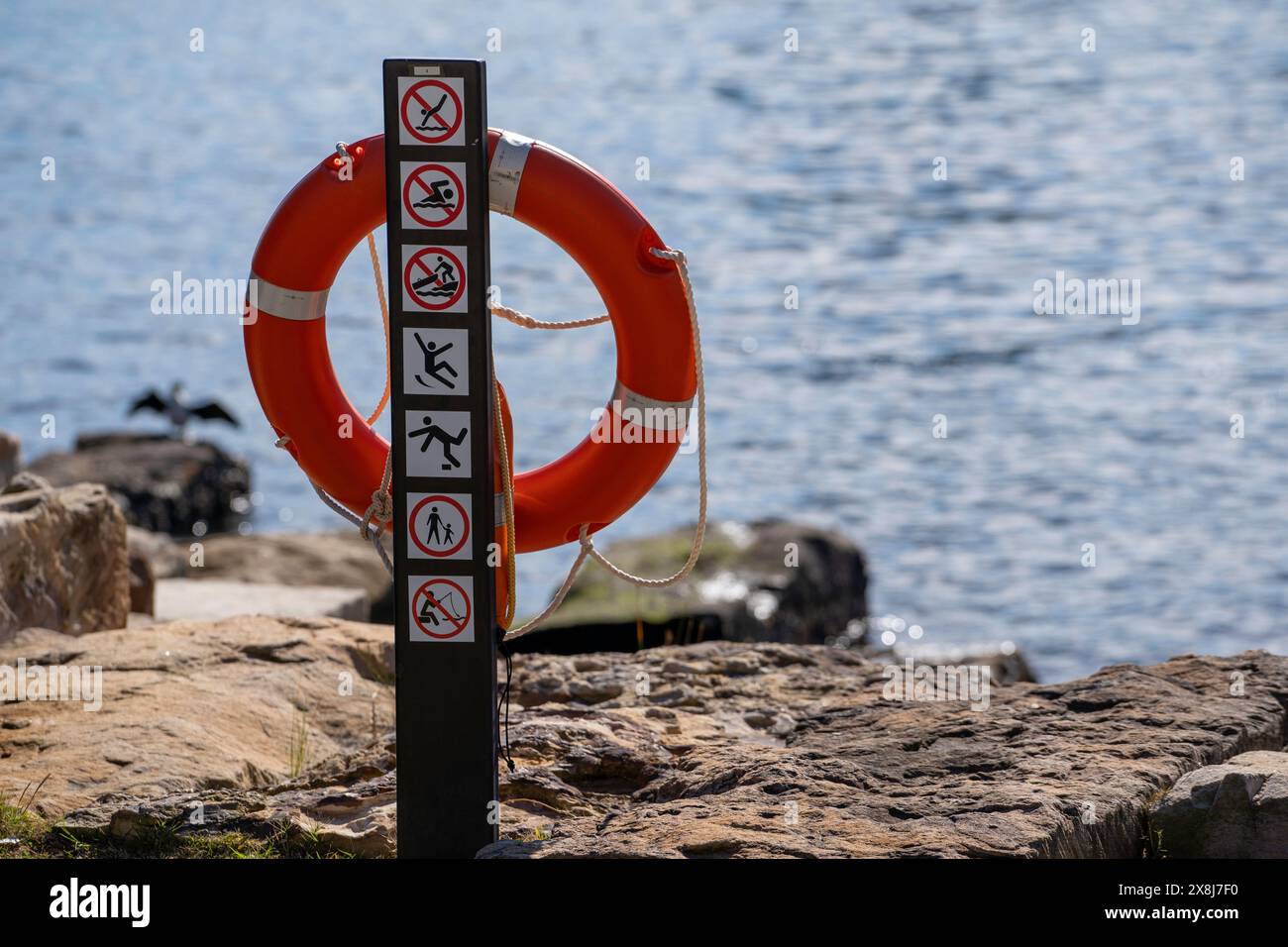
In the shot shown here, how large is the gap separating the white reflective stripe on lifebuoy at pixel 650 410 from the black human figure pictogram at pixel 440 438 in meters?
0.45

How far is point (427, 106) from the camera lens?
117 inches

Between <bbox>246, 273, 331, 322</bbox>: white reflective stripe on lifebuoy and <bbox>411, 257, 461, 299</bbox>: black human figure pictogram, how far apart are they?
1.38ft

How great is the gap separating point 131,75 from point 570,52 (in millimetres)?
7839

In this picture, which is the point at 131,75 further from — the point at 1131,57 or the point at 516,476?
the point at 516,476

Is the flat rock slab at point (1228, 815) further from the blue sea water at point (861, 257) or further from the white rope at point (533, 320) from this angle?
the blue sea water at point (861, 257)

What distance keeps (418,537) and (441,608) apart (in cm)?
13

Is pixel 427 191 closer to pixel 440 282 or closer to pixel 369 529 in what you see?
pixel 440 282

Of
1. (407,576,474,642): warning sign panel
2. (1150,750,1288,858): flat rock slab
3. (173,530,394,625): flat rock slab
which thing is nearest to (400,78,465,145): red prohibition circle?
(407,576,474,642): warning sign panel

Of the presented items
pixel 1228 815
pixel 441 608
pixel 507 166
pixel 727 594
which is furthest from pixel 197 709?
pixel 727 594

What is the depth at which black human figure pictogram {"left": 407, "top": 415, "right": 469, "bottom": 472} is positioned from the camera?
302 cm

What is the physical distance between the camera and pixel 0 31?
→ 3400 cm
